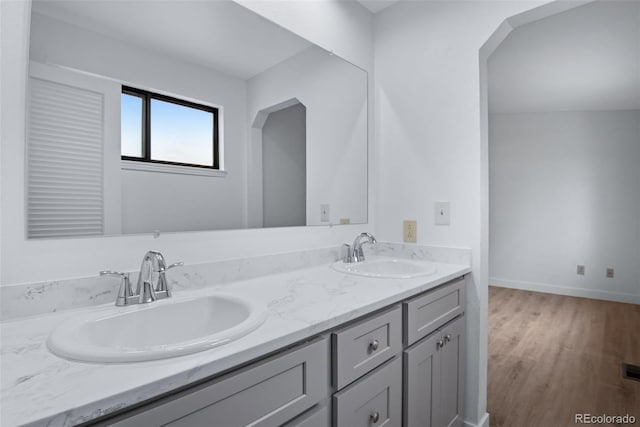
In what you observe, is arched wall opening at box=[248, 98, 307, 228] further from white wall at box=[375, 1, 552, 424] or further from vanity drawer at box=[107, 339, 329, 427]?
vanity drawer at box=[107, 339, 329, 427]

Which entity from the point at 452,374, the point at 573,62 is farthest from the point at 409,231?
the point at 573,62

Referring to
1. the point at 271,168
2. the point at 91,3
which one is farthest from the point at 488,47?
the point at 91,3

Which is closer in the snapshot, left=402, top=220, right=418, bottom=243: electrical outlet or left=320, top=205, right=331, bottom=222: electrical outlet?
left=320, top=205, right=331, bottom=222: electrical outlet

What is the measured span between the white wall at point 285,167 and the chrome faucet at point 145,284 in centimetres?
53

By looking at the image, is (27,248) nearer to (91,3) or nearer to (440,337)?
(91,3)

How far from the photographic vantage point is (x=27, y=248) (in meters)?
0.90

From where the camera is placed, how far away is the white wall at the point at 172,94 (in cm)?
97

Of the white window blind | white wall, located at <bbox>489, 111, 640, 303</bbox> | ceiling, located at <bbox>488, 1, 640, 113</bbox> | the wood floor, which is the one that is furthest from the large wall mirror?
white wall, located at <bbox>489, 111, 640, 303</bbox>

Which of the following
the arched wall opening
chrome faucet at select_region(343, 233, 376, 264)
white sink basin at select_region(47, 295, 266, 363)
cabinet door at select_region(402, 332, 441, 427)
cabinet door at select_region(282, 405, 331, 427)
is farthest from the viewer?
chrome faucet at select_region(343, 233, 376, 264)

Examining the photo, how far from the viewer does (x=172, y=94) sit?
1178 mm

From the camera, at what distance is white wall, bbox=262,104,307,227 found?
149cm

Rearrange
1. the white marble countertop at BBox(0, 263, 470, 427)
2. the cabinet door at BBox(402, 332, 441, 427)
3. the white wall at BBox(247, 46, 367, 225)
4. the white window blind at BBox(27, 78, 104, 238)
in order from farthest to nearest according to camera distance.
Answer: the white wall at BBox(247, 46, 367, 225) < the cabinet door at BBox(402, 332, 441, 427) < the white window blind at BBox(27, 78, 104, 238) < the white marble countertop at BBox(0, 263, 470, 427)

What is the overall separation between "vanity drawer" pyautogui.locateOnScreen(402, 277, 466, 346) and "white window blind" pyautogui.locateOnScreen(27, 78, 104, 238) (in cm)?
106

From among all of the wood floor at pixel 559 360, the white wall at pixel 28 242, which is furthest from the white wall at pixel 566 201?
the white wall at pixel 28 242
